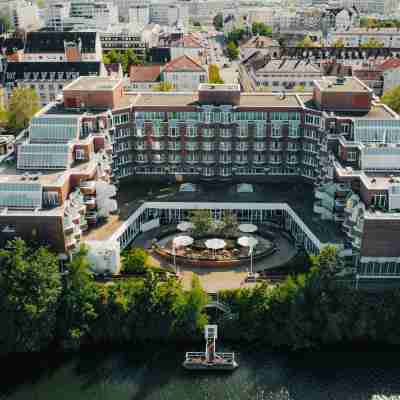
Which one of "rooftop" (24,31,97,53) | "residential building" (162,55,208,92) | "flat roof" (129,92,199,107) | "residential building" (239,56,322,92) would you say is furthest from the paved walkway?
"rooftop" (24,31,97,53)

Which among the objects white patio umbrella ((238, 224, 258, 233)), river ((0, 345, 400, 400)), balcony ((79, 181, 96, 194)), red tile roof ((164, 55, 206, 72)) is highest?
red tile roof ((164, 55, 206, 72))

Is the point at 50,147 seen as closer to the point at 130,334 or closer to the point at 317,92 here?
the point at 130,334

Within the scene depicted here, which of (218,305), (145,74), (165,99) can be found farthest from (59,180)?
(145,74)

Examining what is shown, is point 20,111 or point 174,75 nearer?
point 20,111

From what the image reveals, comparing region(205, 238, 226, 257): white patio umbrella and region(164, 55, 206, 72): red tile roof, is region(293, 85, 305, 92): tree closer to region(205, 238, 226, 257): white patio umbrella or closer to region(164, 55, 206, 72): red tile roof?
region(164, 55, 206, 72): red tile roof

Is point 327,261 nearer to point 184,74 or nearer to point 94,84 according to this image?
point 94,84

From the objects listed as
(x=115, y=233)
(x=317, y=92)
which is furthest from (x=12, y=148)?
(x=317, y=92)

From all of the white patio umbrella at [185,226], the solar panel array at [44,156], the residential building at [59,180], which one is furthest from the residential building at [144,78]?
the white patio umbrella at [185,226]
